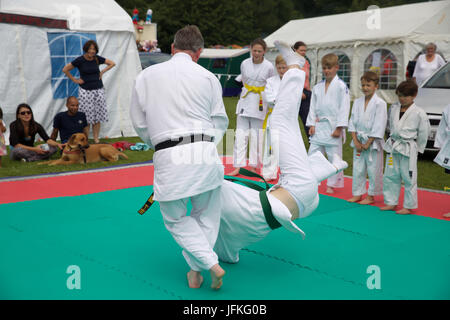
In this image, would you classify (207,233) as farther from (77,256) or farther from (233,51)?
(233,51)

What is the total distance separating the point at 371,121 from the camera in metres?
5.05

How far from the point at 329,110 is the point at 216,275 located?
3.23 metres

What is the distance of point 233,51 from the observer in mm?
21781

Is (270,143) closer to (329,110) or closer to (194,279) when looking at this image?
(329,110)

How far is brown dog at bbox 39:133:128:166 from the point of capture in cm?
710

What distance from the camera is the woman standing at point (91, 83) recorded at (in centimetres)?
847

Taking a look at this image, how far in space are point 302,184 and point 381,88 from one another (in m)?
15.3

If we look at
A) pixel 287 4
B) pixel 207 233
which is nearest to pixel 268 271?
pixel 207 233

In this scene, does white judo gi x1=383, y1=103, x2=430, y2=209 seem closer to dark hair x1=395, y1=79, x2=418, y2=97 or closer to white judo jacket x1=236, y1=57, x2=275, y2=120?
dark hair x1=395, y1=79, x2=418, y2=97

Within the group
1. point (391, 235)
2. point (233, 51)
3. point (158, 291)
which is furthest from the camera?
point (233, 51)

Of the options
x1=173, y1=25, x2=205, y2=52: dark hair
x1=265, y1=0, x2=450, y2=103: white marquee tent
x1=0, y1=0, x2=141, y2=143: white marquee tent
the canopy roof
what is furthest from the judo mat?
the canopy roof

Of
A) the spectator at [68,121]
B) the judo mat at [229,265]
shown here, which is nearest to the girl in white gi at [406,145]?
the judo mat at [229,265]

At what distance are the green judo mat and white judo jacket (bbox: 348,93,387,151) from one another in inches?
33.3

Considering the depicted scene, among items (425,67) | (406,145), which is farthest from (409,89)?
(425,67)
